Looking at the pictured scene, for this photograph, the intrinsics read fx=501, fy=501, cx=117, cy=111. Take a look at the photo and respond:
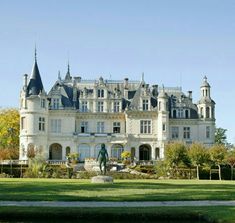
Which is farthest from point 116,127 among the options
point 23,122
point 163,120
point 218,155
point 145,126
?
point 218,155

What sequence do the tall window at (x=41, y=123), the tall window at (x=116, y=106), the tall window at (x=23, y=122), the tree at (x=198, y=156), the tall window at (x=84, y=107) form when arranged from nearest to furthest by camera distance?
the tree at (x=198, y=156) < the tall window at (x=23, y=122) < the tall window at (x=41, y=123) < the tall window at (x=84, y=107) < the tall window at (x=116, y=106)

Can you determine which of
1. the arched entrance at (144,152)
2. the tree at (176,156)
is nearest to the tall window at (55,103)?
the arched entrance at (144,152)

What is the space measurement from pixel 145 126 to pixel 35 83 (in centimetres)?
1591

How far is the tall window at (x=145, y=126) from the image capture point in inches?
2689

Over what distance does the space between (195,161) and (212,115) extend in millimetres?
19806

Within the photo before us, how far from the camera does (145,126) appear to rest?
6844cm

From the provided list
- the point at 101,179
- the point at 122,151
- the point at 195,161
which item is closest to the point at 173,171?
the point at 195,161

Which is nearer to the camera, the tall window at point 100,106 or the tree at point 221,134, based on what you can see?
the tall window at point 100,106

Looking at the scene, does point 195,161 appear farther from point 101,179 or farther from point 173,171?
point 101,179

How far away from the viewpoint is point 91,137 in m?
67.1

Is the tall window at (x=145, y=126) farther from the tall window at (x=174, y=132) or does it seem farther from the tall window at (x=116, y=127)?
the tall window at (x=174, y=132)

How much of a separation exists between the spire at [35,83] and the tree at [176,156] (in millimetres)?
23022

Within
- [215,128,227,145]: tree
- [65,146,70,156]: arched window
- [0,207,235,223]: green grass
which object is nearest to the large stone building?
[65,146,70,156]: arched window

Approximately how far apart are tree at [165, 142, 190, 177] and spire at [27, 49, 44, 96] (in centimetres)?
2302
